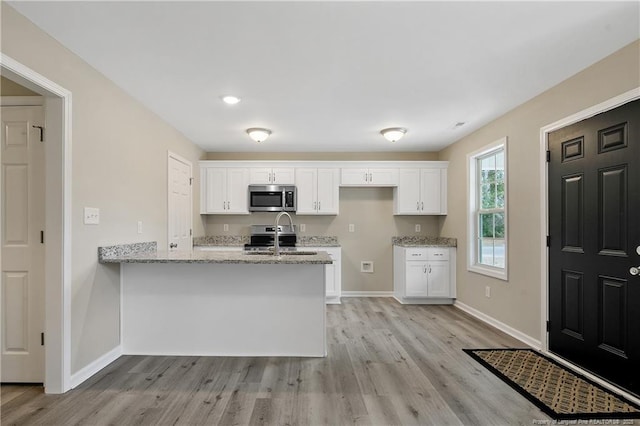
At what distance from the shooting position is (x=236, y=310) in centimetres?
319

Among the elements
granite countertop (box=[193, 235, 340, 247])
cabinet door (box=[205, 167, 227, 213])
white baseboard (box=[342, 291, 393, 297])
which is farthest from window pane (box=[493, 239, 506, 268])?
cabinet door (box=[205, 167, 227, 213])

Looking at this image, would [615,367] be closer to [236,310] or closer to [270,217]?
[236,310]

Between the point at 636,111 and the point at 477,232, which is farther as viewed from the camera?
the point at 477,232

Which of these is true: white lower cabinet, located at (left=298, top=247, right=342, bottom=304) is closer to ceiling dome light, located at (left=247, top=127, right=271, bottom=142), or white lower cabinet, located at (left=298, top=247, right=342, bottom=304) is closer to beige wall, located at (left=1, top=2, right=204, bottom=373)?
ceiling dome light, located at (left=247, top=127, right=271, bottom=142)

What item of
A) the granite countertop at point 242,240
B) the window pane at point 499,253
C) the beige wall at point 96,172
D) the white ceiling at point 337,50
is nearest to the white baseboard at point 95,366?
the beige wall at point 96,172

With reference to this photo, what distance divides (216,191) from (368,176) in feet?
7.91

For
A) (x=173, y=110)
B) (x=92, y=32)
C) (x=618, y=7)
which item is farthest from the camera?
(x=173, y=110)

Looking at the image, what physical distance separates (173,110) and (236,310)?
7.21ft

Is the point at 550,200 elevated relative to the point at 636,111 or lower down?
lower down

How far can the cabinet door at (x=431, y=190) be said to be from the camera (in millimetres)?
5648

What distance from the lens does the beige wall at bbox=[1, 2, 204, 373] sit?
232 cm

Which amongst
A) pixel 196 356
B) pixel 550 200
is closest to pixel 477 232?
pixel 550 200

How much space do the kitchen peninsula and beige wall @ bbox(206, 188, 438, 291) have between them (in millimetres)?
2722

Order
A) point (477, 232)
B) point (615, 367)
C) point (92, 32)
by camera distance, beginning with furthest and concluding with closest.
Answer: point (477, 232)
point (615, 367)
point (92, 32)
